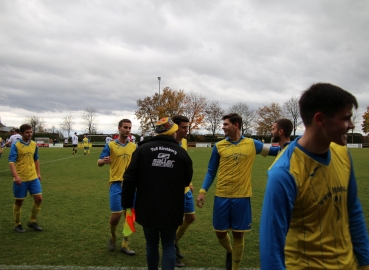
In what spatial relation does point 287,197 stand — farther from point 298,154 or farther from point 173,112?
point 173,112

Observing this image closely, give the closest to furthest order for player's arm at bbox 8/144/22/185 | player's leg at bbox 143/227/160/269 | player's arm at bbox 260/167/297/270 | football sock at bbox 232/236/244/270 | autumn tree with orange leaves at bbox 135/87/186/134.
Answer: player's arm at bbox 260/167/297/270 → player's leg at bbox 143/227/160/269 → football sock at bbox 232/236/244/270 → player's arm at bbox 8/144/22/185 → autumn tree with orange leaves at bbox 135/87/186/134

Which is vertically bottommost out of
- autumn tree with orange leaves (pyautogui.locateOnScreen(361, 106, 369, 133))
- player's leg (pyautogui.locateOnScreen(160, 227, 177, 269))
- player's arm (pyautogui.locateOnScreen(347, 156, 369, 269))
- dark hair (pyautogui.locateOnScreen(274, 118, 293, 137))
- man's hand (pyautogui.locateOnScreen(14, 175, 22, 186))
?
player's leg (pyautogui.locateOnScreen(160, 227, 177, 269))

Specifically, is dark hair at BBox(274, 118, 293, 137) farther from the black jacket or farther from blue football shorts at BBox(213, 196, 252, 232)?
the black jacket

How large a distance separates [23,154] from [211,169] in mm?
4329

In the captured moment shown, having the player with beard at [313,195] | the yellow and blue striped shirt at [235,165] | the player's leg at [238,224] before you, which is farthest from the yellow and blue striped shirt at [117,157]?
the player with beard at [313,195]

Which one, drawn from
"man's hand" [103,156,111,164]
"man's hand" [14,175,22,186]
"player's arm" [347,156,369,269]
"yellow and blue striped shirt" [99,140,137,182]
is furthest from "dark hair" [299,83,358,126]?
"man's hand" [14,175,22,186]

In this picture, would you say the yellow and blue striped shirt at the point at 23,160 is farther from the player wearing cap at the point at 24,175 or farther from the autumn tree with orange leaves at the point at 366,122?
the autumn tree with orange leaves at the point at 366,122

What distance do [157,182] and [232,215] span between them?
4.81 ft

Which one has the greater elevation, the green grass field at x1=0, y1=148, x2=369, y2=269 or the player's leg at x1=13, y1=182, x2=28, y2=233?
the player's leg at x1=13, y1=182, x2=28, y2=233

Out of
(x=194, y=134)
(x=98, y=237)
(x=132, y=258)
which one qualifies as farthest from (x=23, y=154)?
(x=194, y=134)

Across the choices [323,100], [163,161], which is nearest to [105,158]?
[163,161]

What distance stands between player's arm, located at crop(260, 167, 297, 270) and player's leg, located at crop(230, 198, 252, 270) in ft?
9.41

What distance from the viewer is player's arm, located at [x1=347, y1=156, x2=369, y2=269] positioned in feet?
6.47

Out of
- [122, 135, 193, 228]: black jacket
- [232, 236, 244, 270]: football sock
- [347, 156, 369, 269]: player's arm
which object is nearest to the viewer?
[347, 156, 369, 269]: player's arm
